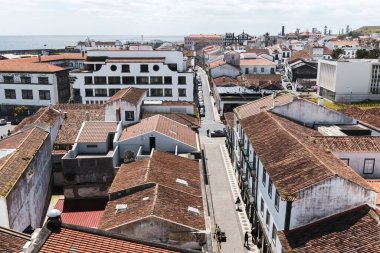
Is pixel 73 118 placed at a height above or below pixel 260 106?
below

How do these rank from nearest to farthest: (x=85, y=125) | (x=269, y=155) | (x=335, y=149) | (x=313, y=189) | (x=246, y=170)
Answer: (x=313, y=189), (x=269, y=155), (x=335, y=149), (x=246, y=170), (x=85, y=125)

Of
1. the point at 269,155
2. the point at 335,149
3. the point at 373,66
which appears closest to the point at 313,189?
the point at 269,155

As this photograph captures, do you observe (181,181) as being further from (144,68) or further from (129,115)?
(144,68)

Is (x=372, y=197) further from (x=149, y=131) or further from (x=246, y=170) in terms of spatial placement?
(x=149, y=131)

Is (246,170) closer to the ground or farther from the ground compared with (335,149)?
closer to the ground

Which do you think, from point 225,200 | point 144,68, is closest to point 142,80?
point 144,68

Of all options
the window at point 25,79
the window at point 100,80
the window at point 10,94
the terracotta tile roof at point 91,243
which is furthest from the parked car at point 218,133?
the terracotta tile roof at point 91,243
